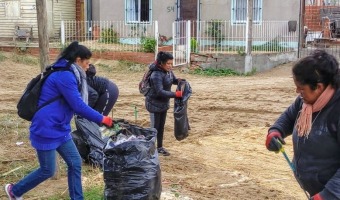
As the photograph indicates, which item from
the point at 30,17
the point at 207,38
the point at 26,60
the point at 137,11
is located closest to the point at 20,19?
the point at 30,17

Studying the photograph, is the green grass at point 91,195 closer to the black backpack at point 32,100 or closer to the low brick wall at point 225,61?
the black backpack at point 32,100

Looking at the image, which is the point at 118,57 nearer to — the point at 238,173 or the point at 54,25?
the point at 54,25

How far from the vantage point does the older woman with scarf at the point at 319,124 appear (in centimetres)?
307

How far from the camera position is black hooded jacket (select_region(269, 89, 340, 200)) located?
305cm

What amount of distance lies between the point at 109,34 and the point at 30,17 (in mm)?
4282

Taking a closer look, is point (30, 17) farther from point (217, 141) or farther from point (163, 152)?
point (163, 152)

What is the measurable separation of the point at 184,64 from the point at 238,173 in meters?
11.9

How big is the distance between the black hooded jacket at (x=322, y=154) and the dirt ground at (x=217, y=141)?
2564 mm

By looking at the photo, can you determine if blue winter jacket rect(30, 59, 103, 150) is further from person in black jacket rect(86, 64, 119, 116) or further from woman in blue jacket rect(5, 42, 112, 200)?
person in black jacket rect(86, 64, 119, 116)

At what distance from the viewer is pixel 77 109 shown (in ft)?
15.9

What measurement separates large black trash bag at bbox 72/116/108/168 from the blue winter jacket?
6.44 feet

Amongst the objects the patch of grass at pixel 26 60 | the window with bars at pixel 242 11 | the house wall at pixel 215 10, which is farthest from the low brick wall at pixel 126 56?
the window with bars at pixel 242 11

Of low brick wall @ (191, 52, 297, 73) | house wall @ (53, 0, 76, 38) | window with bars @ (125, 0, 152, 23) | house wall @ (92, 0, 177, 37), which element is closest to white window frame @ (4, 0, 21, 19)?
house wall @ (53, 0, 76, 38)

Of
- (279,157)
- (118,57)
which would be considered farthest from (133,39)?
(279,157)
